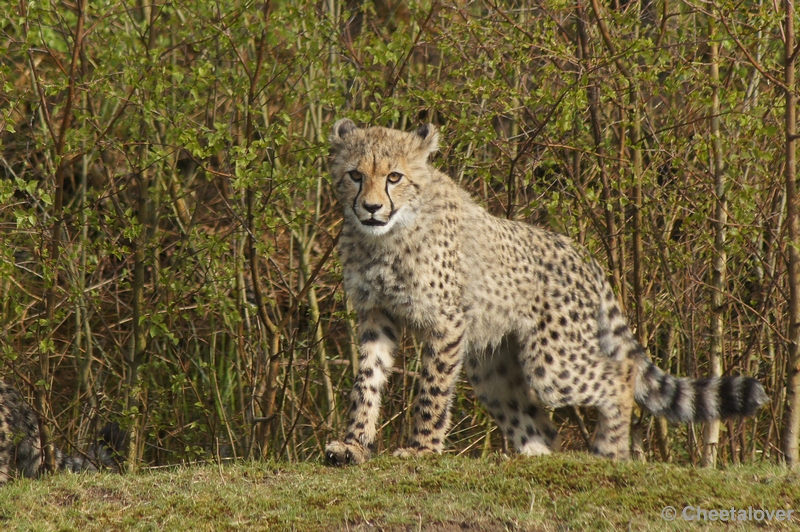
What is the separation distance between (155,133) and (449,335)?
8.74 ft

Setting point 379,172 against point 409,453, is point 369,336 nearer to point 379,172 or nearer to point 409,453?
point 409,453

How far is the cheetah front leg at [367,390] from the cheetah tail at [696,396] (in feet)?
5.36

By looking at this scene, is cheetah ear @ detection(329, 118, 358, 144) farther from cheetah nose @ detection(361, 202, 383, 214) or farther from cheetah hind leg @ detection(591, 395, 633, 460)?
cheetah hind leg @ detection(591, 395, 633, 460)

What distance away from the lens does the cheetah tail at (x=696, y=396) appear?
560 centimetres

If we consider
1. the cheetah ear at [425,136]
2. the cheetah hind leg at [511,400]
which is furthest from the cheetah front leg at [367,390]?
the cheetah ear at [425,136]

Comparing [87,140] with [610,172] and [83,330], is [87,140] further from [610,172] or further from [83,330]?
[610,172]

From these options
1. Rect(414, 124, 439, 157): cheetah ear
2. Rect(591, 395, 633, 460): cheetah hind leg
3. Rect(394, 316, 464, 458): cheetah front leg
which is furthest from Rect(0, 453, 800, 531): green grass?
Rect(414, 124, 439, 157): cheetah ear

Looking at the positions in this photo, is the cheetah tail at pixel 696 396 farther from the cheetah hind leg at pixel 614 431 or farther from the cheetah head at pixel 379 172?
the cheetah head at pixel 379 172

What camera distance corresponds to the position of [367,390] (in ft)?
17.4

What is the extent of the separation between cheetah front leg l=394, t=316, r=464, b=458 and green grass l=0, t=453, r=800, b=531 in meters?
0.41

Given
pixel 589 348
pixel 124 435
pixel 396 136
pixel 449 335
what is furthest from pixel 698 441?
pixel 124 435

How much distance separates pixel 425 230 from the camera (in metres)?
5.42

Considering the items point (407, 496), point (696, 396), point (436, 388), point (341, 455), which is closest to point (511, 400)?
point (436, 388)

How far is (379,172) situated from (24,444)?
2919 mm
